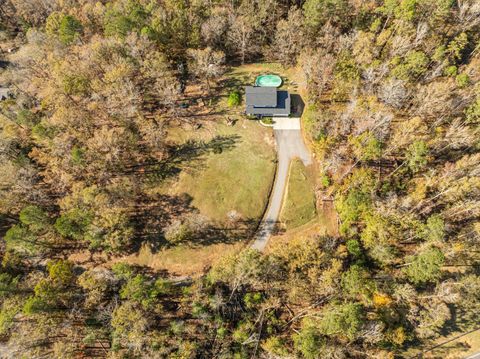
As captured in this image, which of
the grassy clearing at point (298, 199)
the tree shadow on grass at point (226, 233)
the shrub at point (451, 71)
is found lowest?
the tree shadow on grass at point (226, 233)

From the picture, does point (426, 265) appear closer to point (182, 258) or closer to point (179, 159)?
point (182, 258)

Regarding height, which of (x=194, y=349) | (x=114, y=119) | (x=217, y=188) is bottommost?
(x=194, y=349)

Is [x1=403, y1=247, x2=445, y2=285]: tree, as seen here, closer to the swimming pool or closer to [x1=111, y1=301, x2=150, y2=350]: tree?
[x1=111, y1=301, x2=150, y2=350]: tree

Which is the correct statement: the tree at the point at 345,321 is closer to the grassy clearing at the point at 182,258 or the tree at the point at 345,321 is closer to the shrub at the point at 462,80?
the grassy clearing at the point at 182,258

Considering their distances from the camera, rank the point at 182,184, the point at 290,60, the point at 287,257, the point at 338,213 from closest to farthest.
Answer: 1. the point at 287,257
2. the point at 338,213
3. the point at 182,184
4. the point at 290,60

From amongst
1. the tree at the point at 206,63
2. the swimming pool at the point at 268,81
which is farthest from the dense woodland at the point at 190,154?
the swimming pool at the point at 268,81

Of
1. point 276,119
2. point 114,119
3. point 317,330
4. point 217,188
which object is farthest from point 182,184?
point 317,330

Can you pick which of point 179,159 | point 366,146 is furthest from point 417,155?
point 179,159

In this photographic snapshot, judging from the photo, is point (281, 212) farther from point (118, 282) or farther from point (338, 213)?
point (118, 282)
